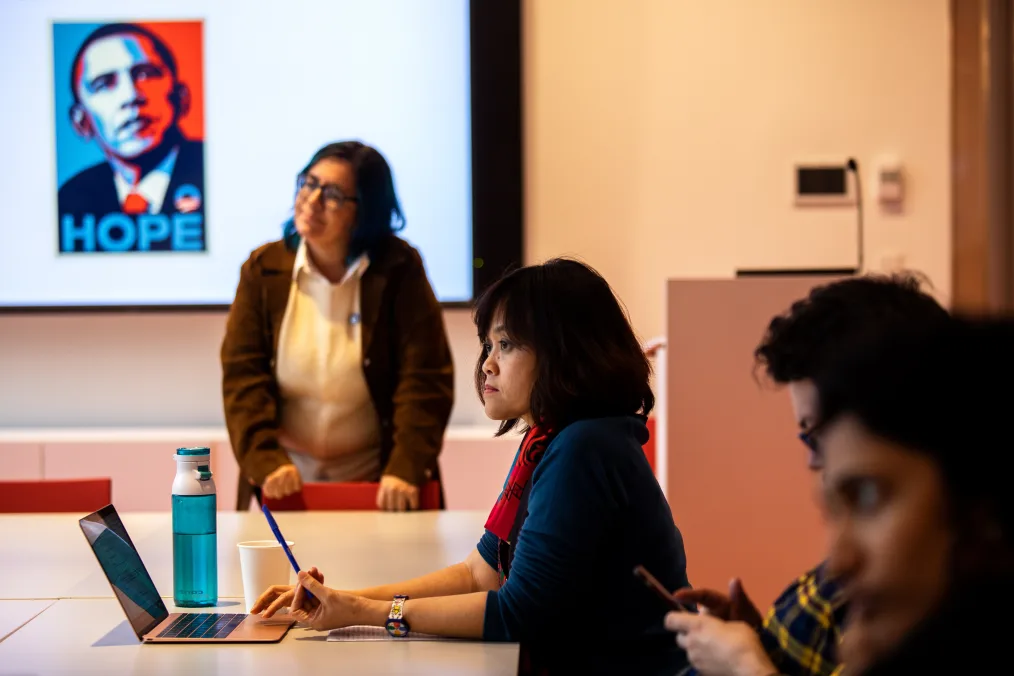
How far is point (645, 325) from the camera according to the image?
4.20 meters

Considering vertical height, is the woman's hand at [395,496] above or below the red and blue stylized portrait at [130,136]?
below

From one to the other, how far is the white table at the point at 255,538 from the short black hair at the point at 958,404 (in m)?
1.37

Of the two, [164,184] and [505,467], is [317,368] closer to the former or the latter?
[505,467]

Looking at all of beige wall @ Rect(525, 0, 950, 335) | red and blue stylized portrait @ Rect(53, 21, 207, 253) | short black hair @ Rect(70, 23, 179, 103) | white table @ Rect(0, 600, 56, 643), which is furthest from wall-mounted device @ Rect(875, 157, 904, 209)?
white table @ Rect(0, 600, 56, 643)

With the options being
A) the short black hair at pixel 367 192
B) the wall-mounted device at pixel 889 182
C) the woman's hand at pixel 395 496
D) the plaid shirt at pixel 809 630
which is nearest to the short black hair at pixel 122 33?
the short black hair at pixel 367 192

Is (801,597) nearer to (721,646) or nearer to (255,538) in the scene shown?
(721,646)

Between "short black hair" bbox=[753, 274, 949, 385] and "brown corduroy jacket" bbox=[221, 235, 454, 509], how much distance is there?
1.56m

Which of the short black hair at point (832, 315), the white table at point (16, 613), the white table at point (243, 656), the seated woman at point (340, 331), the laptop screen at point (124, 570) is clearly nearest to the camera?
the short black hair at point (832, 315)

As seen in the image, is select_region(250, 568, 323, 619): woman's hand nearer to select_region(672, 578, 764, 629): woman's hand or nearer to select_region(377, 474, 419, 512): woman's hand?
select_region(672, 578, 764, 629): woman's hand

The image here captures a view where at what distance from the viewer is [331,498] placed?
261 cm

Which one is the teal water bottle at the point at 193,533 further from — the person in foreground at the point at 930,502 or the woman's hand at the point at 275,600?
the person in foreground at the point at 930,502

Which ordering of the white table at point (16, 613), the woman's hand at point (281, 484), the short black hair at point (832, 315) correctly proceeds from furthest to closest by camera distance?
the woman's hand at point (281, 484)
the white table at point (16, 613)
the short black hair at point (832, 315)

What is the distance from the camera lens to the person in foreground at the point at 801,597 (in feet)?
3.60

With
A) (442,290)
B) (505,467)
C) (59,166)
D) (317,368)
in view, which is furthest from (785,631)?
(59,166)
